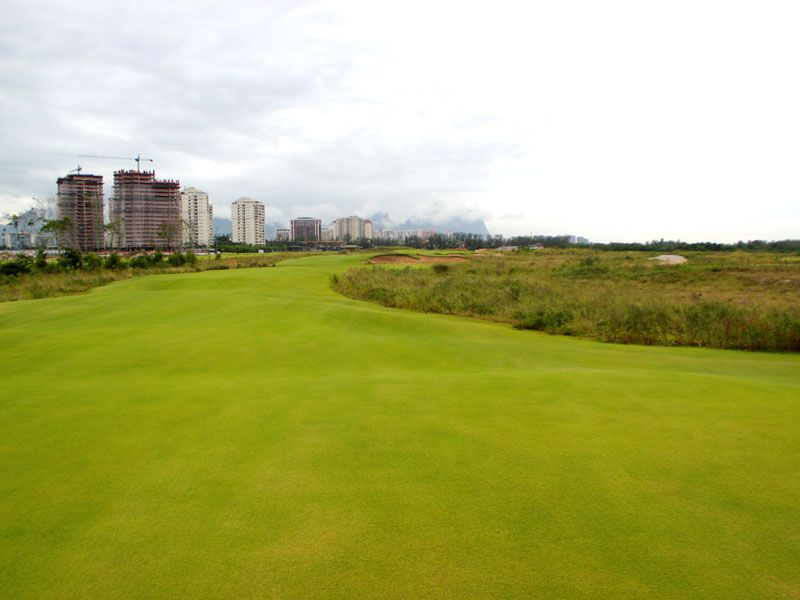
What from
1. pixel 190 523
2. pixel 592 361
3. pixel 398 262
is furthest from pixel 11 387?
pixel 398 262

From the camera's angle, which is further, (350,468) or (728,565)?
(350,468)

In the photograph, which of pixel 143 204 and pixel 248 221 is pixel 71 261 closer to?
pixel 143 204

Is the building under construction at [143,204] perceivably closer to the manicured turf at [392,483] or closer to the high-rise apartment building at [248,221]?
the high-rise apartment building at [248,221]

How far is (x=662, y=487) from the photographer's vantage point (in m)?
3.78

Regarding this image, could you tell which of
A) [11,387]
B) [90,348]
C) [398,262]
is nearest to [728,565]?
[11,387]

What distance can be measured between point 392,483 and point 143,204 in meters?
105

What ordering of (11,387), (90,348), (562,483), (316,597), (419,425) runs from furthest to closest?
(90,348)
(11,387)
(419,425)
(562,483)
(316,597)

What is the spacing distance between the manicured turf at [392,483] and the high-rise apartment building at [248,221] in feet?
525

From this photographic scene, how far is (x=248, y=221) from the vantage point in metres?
162

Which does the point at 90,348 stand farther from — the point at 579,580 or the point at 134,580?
the point at 579,580

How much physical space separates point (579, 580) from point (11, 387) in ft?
25.4

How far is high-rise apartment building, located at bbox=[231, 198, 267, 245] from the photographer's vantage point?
15988 centimetres

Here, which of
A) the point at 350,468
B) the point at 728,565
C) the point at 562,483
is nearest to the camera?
the point at 728,565

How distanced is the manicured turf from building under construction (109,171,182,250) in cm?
9491
